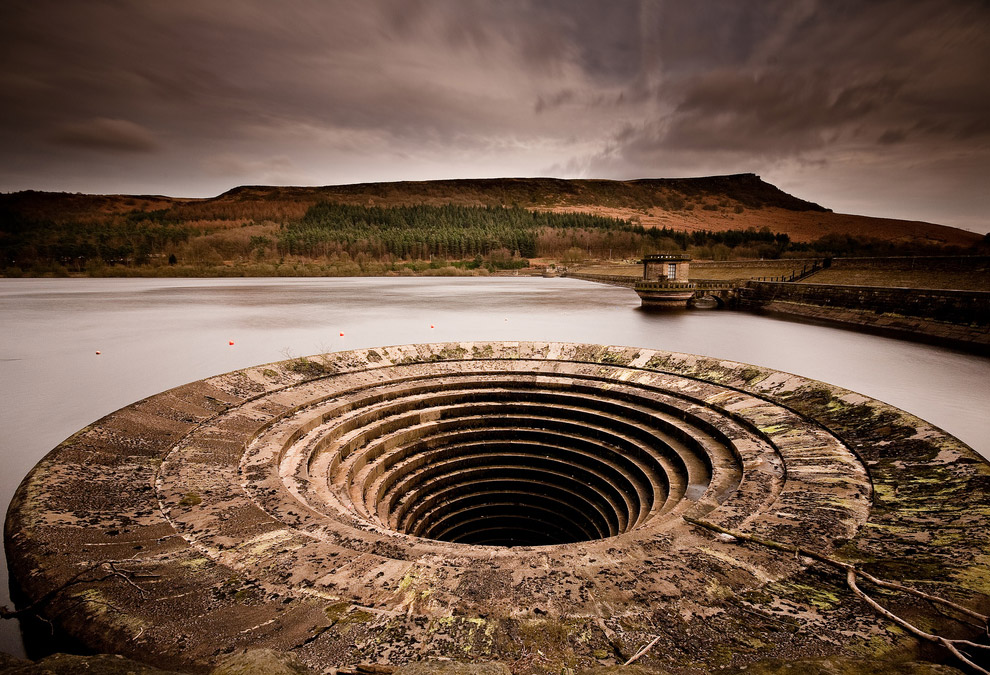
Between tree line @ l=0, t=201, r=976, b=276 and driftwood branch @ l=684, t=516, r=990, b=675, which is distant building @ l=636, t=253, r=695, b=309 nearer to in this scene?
driftwood branch @ l=684, t=516, r=990, b=675

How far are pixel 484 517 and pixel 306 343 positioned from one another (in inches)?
683

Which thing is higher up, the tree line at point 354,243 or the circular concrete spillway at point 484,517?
the tree line at point 354,243

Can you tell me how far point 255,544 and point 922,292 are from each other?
3836cm

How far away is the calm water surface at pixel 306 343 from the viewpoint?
14252 mm

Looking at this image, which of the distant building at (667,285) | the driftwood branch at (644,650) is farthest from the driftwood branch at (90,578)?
the distant building at (667,285)

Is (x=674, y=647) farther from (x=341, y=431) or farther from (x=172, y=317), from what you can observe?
(x=172, y=317)

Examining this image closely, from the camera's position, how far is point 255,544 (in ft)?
17.4

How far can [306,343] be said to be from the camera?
25.2 metres

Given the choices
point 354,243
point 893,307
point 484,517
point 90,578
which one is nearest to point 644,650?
point 90,578

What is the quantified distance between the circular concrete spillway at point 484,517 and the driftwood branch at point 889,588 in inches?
6.8

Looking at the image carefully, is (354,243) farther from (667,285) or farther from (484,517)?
(484,517)

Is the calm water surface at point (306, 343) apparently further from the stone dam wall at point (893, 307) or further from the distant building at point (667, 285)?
the distant building at point (667, 285)

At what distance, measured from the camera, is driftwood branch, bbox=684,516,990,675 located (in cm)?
328

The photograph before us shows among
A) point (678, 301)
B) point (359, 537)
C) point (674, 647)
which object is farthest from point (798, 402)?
point (678, 301)
